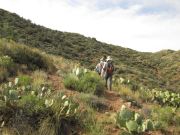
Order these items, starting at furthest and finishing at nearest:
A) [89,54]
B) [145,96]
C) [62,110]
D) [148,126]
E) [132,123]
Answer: [89,54]
[145,96]
[148,126]
[132,123]
[62,110]

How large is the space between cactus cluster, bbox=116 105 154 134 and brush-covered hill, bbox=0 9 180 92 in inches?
923

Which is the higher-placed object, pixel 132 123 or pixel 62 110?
pixel 62 110

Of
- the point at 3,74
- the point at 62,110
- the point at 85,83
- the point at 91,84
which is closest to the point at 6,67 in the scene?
the point at 3,74

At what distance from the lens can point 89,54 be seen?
4941 centimetres

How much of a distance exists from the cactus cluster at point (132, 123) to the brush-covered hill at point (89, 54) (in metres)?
23.4

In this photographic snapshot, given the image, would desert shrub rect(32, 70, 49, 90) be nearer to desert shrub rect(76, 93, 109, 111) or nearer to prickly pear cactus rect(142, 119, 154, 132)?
desert shrub rect(76, 93, 109, 111)

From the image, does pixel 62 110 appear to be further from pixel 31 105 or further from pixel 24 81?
pixel 24 81

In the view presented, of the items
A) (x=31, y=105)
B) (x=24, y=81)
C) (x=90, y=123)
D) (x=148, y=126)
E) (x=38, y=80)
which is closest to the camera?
(x=31, y=105)

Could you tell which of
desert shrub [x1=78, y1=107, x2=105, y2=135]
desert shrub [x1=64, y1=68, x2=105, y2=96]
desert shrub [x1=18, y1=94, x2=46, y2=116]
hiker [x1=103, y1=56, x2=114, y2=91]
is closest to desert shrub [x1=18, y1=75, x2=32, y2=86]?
desert shrub [x1=64, y1=68, x2=105, y2=96]

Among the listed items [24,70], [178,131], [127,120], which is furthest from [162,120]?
[24,70]

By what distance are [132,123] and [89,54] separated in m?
39.6

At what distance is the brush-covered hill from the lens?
128 feet

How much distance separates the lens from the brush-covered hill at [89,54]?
38.9 meters

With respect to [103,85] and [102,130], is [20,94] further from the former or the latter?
[103,85]
